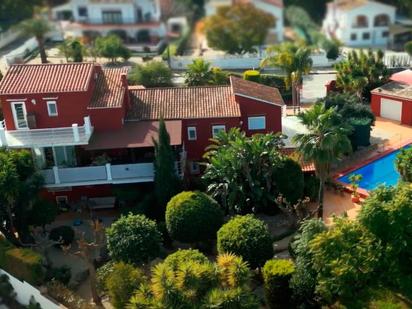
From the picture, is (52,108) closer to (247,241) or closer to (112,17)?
(247,241)

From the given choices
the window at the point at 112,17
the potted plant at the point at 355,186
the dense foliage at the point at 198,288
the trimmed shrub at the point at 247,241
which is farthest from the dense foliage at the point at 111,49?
the dense foliage at the point at 198,288

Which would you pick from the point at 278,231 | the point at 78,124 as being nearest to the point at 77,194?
the point at 78,124

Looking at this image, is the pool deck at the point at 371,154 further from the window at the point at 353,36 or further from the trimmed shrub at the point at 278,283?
the window at the point at 353,36

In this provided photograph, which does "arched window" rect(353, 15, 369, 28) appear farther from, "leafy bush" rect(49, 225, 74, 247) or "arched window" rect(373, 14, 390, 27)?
"leafy bush" rect(49, 225, 74, 247)

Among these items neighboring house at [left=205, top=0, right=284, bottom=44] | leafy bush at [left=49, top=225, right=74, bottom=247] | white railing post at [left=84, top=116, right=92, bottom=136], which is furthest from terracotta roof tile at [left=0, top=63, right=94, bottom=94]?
neighboring house at [left=205, top=0, right=284, bottom=44]

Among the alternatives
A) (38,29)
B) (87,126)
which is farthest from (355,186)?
(38,29)
